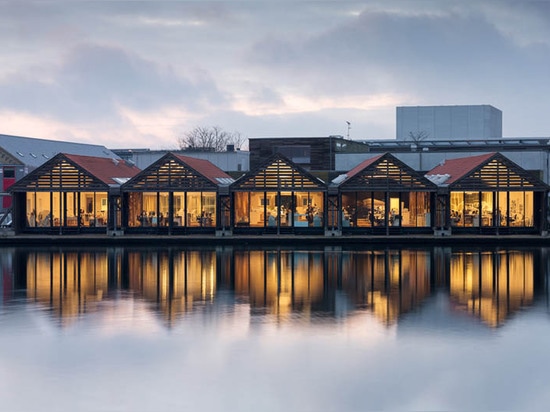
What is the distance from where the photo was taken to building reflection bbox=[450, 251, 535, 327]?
21297mm

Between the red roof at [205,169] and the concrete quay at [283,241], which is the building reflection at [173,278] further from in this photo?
the red roof at [205,169]

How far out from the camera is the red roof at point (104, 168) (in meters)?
46.8

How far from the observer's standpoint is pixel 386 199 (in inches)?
1788

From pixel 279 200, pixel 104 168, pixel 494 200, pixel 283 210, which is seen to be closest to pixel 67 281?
pixel 279 200

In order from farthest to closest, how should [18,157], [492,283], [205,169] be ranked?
[18,157] → [205,169] → [492,283]

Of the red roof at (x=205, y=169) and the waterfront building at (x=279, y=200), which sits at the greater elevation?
the red roof at (x=205, y=169)

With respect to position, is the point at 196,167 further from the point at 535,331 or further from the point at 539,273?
the point at 535,331

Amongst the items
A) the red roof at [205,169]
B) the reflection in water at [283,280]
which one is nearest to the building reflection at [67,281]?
the reflection in water at [283,280]

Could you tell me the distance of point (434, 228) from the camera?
147 ft

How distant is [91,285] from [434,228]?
2340cm

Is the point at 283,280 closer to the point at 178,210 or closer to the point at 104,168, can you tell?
the point at 178,210

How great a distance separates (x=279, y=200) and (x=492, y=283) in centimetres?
2071

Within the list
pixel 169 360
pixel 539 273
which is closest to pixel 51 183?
pixel 539 273

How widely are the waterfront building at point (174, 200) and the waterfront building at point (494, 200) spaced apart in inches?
465
